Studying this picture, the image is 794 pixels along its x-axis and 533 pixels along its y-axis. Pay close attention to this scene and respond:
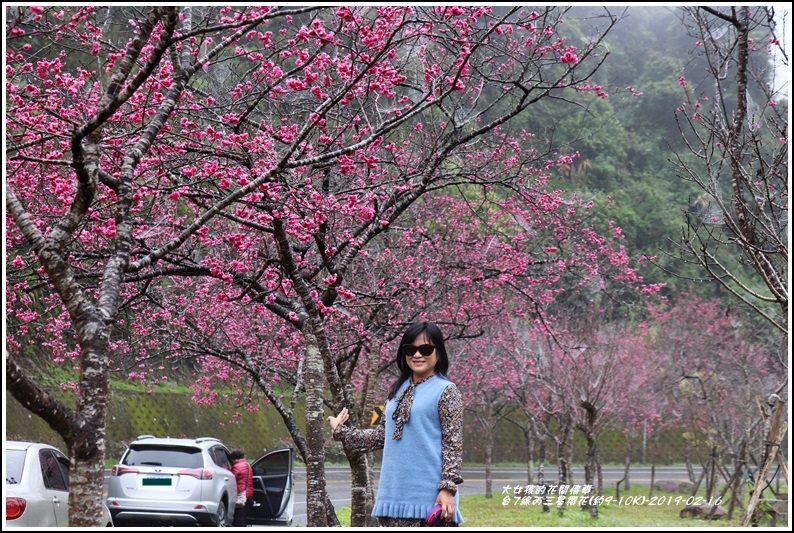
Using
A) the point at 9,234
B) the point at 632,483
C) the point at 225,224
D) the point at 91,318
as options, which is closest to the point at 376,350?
the point at 225,224

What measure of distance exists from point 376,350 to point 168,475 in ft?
10.4

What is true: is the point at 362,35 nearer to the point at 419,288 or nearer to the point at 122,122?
the point at 122,122

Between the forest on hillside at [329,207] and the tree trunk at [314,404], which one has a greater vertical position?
the forest on hillside at [329,207]

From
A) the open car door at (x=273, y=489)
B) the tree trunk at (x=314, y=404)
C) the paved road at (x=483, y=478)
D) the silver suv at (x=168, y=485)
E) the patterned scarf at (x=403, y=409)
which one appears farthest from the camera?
the paved road at (x=483, y=478)

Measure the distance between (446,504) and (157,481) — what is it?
810 cm

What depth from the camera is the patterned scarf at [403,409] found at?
13.6ft

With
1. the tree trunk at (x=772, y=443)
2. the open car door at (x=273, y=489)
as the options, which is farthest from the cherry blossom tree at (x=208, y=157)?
the tree trunk at (x=772, y=443)

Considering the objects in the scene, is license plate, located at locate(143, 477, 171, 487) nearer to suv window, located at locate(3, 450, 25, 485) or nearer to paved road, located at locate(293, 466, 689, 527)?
suv window, located at locate(3, 450, 25, 485)

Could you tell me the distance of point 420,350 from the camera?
14.0ft

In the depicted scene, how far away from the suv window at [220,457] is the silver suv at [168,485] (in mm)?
60

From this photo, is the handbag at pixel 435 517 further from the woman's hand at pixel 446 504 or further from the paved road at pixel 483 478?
the paved road at pixel 483 478

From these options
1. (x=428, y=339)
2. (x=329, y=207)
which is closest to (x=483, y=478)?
(x=329, y=207)

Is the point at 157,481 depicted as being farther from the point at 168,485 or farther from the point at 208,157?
the point at 208,157

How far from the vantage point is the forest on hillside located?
5.58 metres
